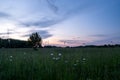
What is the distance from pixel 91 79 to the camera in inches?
238

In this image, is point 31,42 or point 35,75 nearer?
point 35,75

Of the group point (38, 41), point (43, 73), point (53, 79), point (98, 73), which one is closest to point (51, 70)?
point (43, 73)

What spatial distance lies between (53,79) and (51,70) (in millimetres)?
828

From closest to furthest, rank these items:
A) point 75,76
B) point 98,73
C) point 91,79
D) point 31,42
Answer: point 91,79
point 75,76
point 98,73
point 31,42

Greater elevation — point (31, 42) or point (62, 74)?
point (31, 42)

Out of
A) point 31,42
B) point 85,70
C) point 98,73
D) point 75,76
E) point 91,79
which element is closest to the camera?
point 91,79

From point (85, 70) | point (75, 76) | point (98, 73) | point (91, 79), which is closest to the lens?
point (91, 79)

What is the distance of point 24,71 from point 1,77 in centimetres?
81

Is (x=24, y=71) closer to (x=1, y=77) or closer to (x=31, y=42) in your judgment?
(x=1, y=77)

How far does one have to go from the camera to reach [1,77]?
22.1 feet

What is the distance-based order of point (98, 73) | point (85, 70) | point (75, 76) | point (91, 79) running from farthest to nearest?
point (85, 70) → point (98, 73) → point (75, 76) → point (91, 79)

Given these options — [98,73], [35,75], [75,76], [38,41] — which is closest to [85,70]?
[98,73]

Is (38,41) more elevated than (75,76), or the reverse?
(38,41)

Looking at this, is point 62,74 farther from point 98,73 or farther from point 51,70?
point 98,73
